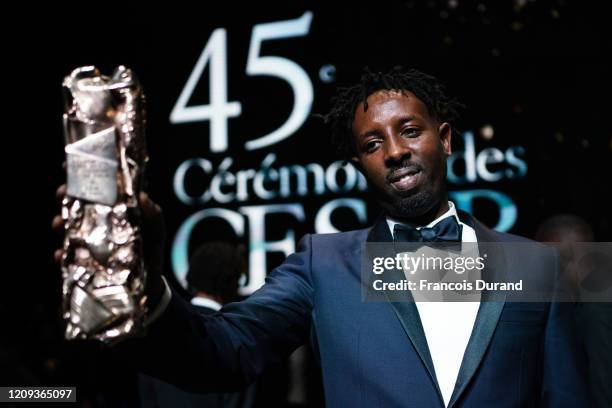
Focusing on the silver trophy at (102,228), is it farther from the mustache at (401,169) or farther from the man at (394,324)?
the mustache at (401,169)

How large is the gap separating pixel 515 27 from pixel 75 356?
3.59m

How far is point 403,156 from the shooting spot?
1624 mm

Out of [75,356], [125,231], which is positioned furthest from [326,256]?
[75,356]

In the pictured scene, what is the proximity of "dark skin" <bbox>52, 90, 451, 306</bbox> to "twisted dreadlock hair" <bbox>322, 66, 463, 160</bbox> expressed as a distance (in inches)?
1.0

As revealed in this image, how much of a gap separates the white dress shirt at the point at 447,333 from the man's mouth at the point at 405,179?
266 millimetres

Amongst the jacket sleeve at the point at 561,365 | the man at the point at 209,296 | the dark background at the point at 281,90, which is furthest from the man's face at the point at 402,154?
the dark background at the point at 281,90

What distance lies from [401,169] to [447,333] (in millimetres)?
380

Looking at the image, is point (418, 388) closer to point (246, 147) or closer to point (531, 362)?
point (531, 362)

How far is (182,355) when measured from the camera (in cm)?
119

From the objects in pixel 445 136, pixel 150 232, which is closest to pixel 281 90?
pixel 445 136

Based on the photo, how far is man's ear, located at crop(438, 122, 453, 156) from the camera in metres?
1.81

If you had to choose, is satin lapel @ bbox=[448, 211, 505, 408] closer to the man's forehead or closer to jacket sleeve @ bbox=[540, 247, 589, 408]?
jacket sleeve @ bbox=[540, 247, 589, 408]

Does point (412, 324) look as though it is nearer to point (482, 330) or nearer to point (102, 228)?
point (482, 330)

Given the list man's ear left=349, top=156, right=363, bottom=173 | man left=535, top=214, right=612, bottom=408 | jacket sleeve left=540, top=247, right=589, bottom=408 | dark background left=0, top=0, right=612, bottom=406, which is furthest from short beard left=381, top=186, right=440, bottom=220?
dark background left=0, top=0, right=612, bottom=406
